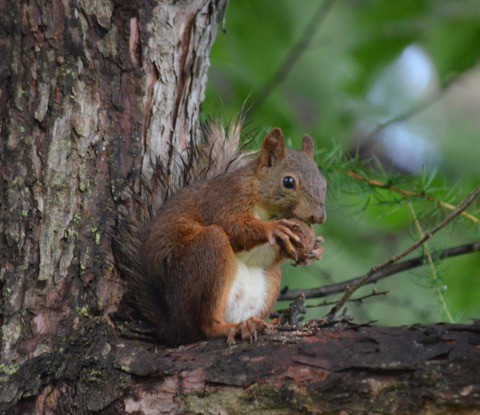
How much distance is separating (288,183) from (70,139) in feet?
2.05

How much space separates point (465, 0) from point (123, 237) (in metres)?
1.72

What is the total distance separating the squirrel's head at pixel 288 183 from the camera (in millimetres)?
2535

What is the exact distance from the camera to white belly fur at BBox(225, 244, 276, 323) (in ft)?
8.16

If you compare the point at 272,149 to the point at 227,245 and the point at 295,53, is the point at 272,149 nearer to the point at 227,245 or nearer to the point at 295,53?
the point at 227,245

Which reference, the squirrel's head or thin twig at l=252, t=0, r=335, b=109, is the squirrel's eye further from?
thin twig at l=252, t=0, r=335, b=109

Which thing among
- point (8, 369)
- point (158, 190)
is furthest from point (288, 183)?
point (8, 369)

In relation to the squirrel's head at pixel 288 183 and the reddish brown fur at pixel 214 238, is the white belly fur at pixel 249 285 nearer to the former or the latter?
the reddish brown fur at pixel 214 238

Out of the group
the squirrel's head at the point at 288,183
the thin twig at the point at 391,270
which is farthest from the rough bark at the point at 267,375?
the thin twig at the point at 391,270

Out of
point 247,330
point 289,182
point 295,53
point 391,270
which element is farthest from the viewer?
point 295,53

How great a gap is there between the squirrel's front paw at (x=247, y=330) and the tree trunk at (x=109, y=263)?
0.05 meters

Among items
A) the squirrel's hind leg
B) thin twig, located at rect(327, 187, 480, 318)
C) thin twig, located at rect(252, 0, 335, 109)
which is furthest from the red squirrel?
thin twig, located at rect(252, 0, 335, 109)

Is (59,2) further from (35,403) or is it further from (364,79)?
(364,79)

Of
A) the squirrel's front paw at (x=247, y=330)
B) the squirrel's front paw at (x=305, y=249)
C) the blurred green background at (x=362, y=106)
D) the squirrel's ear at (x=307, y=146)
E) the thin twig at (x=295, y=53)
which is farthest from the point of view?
the thin twig at (x=295, y=53)

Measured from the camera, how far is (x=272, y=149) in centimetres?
268
